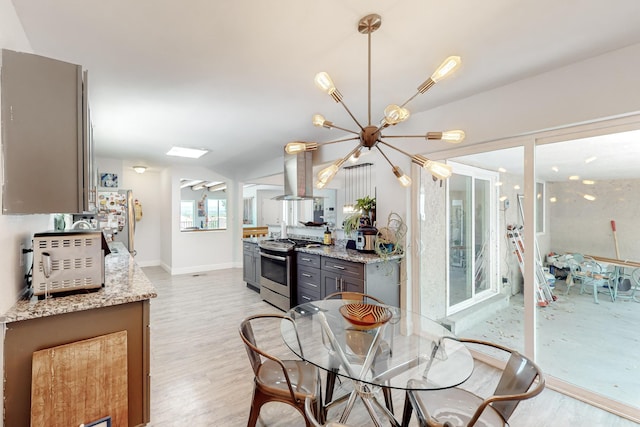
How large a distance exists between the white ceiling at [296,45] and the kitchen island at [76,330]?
1.64 m

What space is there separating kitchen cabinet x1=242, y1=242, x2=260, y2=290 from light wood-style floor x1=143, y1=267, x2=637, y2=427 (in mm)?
808

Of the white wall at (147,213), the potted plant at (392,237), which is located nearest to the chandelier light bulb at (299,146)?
the potted plant at (392,237)

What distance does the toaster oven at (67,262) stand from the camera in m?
1.63

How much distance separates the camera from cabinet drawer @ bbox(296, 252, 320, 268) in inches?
147

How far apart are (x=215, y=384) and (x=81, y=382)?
102 cm


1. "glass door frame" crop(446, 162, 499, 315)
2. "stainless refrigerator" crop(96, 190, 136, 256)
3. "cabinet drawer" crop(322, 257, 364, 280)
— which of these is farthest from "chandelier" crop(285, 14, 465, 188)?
"stainless refrigerator" crop(96, 190, 136, 256)

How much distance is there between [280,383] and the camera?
1.64 meters

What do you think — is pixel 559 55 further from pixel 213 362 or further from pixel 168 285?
pixel 168 285

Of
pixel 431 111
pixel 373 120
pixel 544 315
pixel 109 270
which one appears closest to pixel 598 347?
pixel 544 315

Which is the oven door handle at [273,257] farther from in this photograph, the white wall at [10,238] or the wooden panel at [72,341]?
the white wall at [10,238]

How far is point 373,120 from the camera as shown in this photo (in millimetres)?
3385

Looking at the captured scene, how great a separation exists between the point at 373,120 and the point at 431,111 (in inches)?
25.7

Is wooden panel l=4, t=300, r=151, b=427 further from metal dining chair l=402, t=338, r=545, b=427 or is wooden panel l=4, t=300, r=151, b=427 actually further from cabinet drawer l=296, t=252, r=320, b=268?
cabinet drawer l=296, t=252, r=320, b=268

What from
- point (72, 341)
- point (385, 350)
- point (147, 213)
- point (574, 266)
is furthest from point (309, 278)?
point (147, 213)
